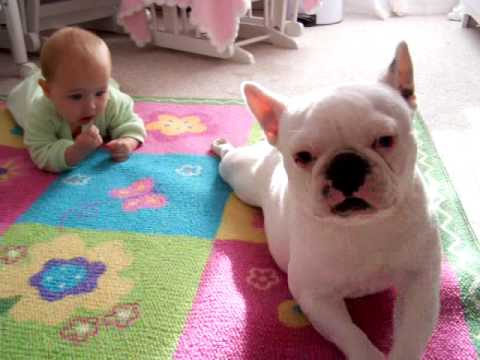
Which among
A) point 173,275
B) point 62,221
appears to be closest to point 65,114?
point 62,221

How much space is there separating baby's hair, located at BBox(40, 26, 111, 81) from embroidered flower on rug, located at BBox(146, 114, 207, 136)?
30cm

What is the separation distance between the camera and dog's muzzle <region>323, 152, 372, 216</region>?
22.3 inches

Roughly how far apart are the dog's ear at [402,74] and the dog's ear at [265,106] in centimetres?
15

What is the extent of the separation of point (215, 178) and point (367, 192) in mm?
611

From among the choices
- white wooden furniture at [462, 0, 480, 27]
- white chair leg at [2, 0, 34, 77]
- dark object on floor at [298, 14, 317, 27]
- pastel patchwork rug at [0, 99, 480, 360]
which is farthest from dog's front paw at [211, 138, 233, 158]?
dark object on floor at [298, 14, 317, 27]

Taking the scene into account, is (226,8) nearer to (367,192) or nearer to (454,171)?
(454,171)

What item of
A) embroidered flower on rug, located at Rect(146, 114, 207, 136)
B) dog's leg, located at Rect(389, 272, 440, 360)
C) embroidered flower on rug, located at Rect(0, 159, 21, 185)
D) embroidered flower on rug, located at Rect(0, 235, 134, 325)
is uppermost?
dog's leg, located at Rect(389, 272, 440, 360)

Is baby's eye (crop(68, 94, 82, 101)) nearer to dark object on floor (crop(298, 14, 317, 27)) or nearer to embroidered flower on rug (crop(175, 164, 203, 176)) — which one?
embroidered flower on rug (crop(175, 164, 203, 176))

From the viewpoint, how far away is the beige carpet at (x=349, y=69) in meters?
1.37

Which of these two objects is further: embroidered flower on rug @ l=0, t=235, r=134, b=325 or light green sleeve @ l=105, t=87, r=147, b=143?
light green sleeve @ l=105, t=87, r=147, b=143

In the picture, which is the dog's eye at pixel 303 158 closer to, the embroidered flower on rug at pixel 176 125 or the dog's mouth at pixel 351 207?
the dog's mouth at pixel 351 207

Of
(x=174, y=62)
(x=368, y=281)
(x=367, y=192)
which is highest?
(x=367, y=192)

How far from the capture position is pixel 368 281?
2.18 ft

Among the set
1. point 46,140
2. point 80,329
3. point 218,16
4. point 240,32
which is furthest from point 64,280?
point 240,32
